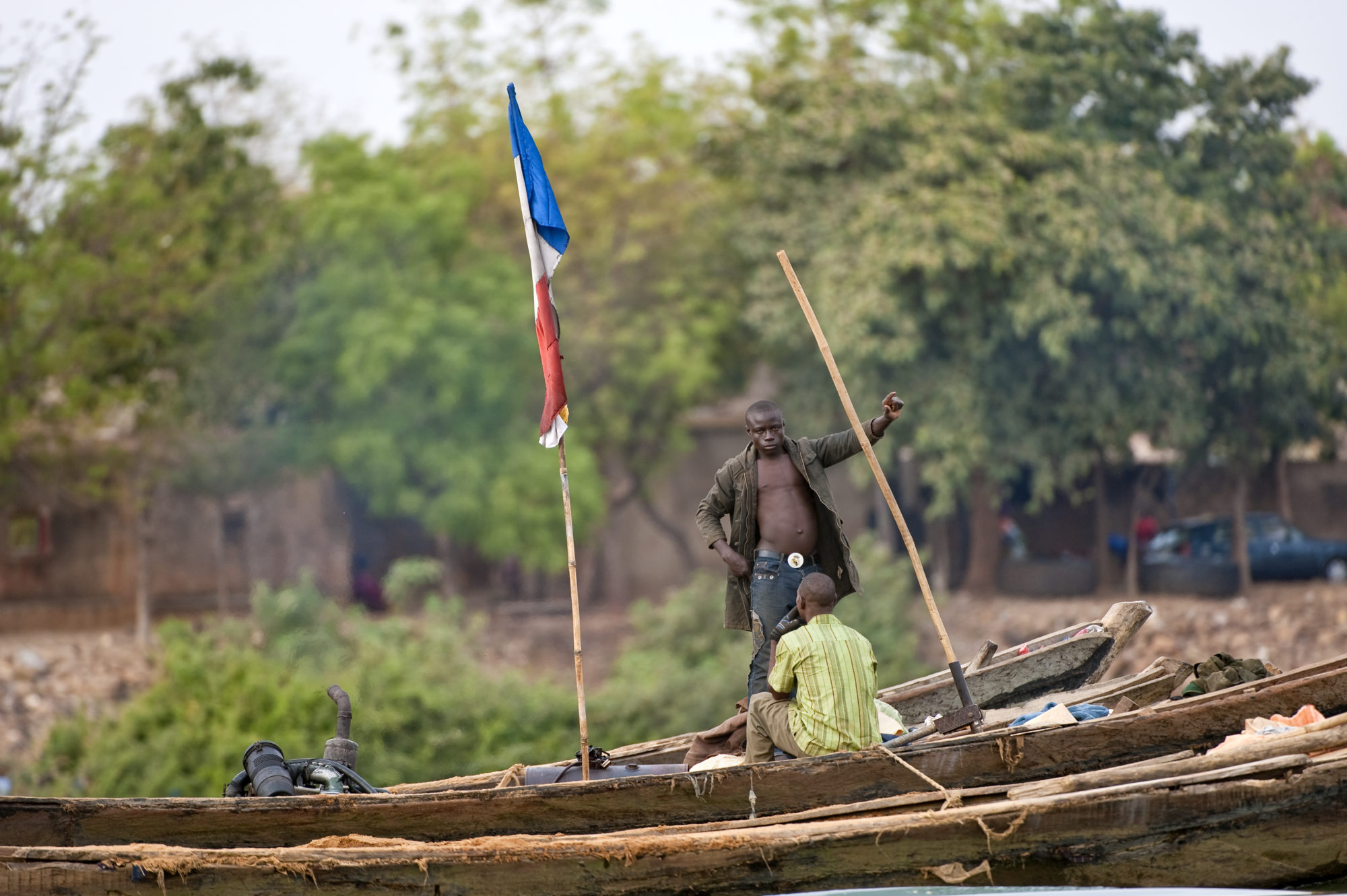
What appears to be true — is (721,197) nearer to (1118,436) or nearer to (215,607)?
(1118,436)

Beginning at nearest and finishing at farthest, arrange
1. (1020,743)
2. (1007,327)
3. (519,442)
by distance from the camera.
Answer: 1. (1020,743)
2. (1007,327)
3. (519,442)

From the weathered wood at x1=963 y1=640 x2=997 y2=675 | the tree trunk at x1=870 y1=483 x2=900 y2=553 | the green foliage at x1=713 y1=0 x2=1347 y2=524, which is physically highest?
the green foliage at x1=713 y1=0 x2=1347 y2=524

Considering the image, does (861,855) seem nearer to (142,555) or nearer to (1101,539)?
(1101,539)

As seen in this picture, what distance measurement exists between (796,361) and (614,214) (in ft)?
12.1

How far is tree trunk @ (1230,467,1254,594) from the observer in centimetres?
1905

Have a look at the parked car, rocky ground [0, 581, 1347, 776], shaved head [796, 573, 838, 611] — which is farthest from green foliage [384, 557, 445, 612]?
shaved head [796, 573, 838, 611]

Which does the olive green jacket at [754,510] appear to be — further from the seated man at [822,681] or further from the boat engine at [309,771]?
the boat engine at [309,771]

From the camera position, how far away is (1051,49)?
776 inches

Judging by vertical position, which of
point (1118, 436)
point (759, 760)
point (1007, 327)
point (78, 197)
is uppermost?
point (78, 197)

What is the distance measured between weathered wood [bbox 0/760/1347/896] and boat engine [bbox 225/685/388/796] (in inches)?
20.1

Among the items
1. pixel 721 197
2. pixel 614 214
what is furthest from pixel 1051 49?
pixel 614 214

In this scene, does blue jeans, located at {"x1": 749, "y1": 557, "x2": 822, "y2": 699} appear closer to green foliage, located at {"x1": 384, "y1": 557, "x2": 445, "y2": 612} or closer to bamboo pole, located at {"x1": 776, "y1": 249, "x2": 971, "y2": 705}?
bamboo pole, located at {"x1": 776, "y1": 249, "x2": 971, "y2": 705}

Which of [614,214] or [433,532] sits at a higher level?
[614,214]

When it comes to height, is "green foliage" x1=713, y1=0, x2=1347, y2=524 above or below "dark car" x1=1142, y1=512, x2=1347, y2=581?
above
